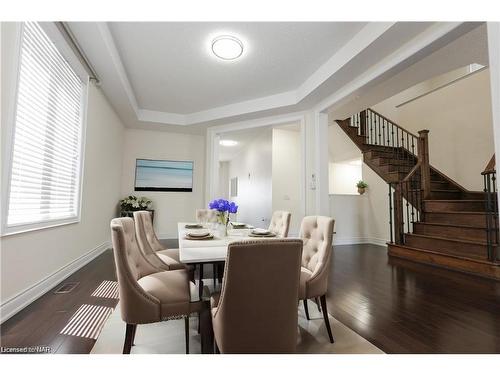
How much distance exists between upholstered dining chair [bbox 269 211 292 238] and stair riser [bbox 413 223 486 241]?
3.02m

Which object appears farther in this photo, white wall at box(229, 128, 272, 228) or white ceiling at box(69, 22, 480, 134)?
white wall at box(229, 128, 272, 228)

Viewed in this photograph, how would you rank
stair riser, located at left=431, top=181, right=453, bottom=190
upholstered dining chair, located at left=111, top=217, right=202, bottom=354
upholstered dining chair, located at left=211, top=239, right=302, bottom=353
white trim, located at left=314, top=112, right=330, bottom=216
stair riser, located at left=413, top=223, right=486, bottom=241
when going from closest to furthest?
upholstered dining chair, located at left=211, top=239, right=302, bottom=353, upholstered dining chair, located at left=111, top=217, right=202, bottom=354, stair riser, located at left=413, top=223, right=486, bottom=241, white trim, located at left=314, top=112, right=330, bottom=216, stair riser, located at left=431, top=181, right=453, bottom=190

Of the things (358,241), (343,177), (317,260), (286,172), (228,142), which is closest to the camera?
(317,260)

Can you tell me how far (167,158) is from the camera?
19.1 ft

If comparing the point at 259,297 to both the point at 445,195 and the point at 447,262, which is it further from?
the point at 445,195

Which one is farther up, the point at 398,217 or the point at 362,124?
the point at 362,124

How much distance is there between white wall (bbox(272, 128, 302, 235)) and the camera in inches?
227

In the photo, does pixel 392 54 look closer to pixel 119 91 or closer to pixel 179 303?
pixel 179 303

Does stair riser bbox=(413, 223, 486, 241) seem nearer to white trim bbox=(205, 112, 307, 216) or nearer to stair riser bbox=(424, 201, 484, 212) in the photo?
stair riser bbox=(424, 201, 484, 212)

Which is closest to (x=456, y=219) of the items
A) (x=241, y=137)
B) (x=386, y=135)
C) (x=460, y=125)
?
(x=460, y=125)

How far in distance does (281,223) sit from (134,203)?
3.70 m

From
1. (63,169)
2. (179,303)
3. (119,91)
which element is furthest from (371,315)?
(119,91)

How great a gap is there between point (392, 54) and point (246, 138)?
4.78 m

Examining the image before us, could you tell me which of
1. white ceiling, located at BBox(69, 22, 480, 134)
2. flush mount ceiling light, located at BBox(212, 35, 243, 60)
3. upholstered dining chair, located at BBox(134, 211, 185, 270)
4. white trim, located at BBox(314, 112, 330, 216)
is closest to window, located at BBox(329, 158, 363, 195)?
white trim, located at BBox(314, 112, 330, 216)
